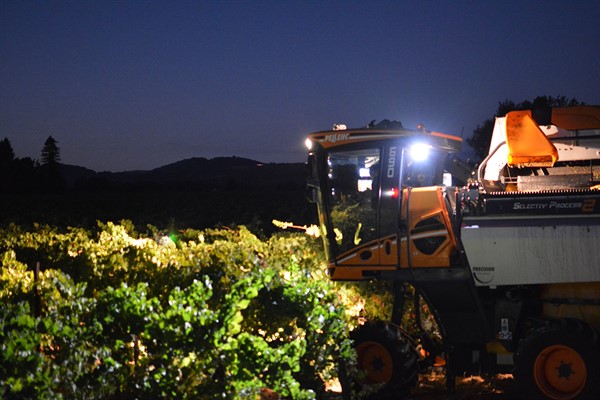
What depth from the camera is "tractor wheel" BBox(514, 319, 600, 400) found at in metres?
8.51

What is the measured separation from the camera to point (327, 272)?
10062 mm

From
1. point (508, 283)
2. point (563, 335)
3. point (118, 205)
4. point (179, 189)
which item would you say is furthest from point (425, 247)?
point (179, 189)

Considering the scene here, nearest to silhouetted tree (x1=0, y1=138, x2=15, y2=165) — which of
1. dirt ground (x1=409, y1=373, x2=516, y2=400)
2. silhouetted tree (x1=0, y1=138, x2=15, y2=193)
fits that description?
silhouetted tree (x1=0, y1=138, x2=15, y2=193)

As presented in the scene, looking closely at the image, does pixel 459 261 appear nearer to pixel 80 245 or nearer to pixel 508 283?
pixel 508 283

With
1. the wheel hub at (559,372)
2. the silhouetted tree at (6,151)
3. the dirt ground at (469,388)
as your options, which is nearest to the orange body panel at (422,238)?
the wheel hub at (559,372)

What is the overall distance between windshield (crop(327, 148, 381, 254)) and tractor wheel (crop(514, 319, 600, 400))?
2.17 m

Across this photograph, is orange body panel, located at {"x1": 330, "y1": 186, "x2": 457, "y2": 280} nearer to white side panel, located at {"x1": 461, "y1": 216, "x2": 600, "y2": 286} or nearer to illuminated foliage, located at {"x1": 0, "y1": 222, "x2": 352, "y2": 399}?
white side panel, located at {"x1": 461, "y1": 216, "x2": 600, "y2": 286}

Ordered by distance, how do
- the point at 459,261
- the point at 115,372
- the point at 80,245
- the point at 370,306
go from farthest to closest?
the point at 370,306
the point at 80,245
the point at 459,261
the point at 115,372

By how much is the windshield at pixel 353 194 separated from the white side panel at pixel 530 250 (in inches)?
45.1

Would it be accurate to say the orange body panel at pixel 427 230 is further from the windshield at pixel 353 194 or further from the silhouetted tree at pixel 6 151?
the silhouetted tree at pixel 6 151

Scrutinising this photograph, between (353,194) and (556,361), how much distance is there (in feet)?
9.67

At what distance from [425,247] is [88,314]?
421cm

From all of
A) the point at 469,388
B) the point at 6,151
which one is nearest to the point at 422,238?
the point at 469,388

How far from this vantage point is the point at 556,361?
8688mm
